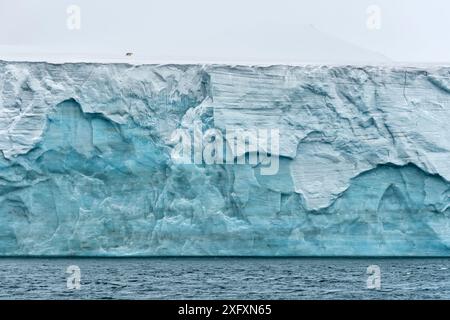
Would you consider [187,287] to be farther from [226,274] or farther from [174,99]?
[174,99]

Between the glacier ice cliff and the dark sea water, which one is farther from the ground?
A: the glacier ice cliff

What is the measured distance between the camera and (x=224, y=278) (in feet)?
42.0

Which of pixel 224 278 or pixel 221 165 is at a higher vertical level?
A: pixel 221 165

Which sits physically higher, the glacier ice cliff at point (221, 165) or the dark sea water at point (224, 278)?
the glacier ice cliff at point (221, 165)

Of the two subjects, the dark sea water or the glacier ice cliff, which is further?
the glacier ice cliff

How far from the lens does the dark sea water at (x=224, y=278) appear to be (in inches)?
431

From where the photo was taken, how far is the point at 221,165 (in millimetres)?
14320

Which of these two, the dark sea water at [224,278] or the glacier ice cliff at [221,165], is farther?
the glacier ice cliff at [221,165]

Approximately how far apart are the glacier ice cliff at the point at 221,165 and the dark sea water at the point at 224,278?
1.42 feet

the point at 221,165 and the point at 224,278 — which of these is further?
the point at 221,165

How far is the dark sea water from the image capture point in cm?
1094

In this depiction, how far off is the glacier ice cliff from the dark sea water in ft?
1.42

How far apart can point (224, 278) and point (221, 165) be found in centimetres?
218

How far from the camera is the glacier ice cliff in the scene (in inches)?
564
